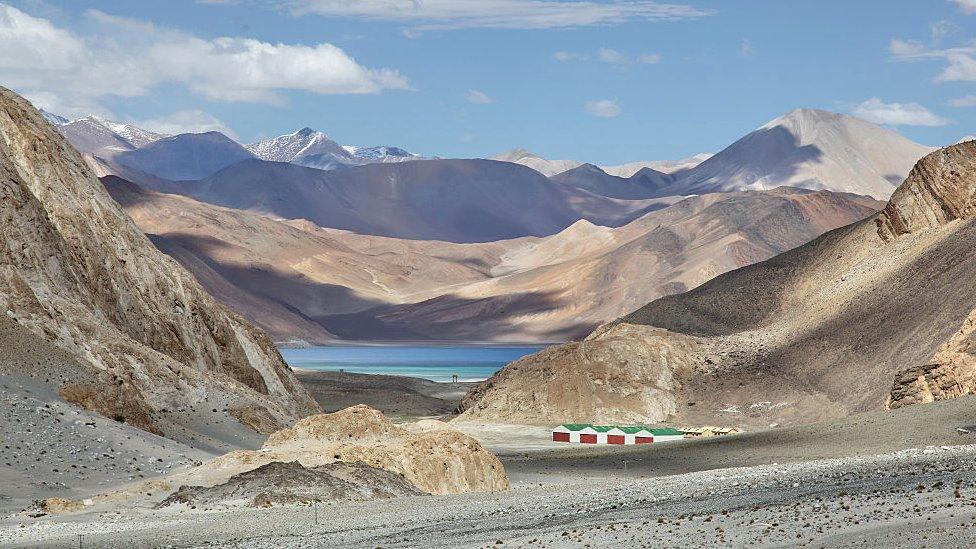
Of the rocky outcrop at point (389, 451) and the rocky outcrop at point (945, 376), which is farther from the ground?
the rocky outcrop at point (945, 376)

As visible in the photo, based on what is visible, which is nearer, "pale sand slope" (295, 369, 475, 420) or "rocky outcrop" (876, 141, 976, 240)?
"rocky outcrop" (876, 141, 976, 240)

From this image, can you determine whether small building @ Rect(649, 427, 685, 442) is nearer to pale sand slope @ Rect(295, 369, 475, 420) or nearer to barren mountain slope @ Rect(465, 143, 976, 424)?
barren mountain slope @ Rect(465, 143, 976, 424)

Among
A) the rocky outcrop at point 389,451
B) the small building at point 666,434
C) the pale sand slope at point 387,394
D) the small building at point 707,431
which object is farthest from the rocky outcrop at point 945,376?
the pale sand slope at point 387,394

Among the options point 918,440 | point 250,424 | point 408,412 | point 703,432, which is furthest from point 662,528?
Result: point 408,412

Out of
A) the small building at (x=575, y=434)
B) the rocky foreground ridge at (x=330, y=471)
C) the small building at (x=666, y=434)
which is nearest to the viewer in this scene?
the rocky foreground ridge at (x=330, y=471)

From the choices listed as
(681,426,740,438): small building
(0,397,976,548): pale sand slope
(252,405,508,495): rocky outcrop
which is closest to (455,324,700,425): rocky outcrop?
(681,426,740,438): small building

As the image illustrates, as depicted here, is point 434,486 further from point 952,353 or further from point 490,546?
point 952,353

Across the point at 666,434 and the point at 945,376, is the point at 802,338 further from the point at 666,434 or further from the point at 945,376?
the point at 945,376

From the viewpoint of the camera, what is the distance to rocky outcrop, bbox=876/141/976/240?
271ft

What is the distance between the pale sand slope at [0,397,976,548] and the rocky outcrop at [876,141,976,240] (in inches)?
2224

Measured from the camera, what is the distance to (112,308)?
4794 cm

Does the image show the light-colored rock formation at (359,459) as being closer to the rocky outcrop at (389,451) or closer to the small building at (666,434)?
the rocky outcrop at (389,451)

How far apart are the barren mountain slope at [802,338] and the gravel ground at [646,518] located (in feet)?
124

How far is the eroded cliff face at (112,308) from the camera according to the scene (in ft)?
134
